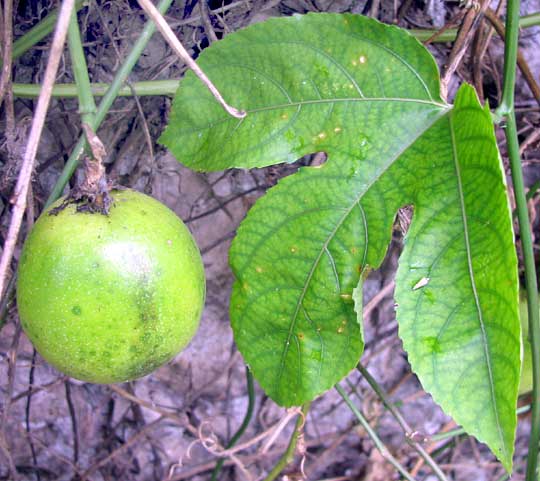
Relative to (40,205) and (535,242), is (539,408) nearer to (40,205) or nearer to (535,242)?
(535,242)

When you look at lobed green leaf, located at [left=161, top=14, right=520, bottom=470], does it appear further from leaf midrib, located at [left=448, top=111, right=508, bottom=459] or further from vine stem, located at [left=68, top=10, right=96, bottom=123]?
vine stem, located at [left=68, top=10, right=96, bottom=123]

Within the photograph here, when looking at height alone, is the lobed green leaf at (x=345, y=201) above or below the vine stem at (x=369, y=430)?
above

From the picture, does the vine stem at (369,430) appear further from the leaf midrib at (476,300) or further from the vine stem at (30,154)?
the vine stem at (30,154)

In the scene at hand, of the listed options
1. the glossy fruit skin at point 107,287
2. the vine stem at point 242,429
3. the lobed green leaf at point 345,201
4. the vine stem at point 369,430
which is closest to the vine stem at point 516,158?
the lobed green leaf at point 345,201

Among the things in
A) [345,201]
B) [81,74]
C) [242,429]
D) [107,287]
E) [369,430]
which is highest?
[81,74]

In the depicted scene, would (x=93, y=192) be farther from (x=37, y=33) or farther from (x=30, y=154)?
(x=37, y=33)

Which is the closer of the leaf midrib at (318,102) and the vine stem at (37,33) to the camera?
the leaf midrib at (318,102)

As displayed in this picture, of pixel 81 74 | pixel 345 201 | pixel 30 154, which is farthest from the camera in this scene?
pixel 345 201

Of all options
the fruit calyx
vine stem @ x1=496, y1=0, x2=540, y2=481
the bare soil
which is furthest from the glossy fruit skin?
vine stem @ x1=496, y1=0, x2=540, y2=481

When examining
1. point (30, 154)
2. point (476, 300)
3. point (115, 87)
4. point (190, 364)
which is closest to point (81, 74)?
point (115, 87)
